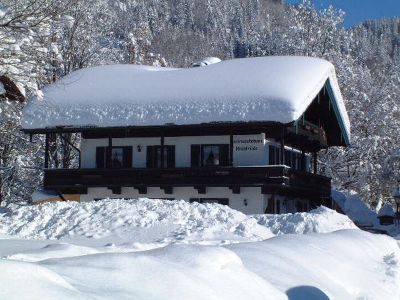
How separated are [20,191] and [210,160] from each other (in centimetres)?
1472

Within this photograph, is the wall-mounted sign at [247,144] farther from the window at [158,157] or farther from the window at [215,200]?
the window at [158,157]

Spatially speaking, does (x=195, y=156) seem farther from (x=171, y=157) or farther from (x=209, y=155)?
(x=171, y=157)

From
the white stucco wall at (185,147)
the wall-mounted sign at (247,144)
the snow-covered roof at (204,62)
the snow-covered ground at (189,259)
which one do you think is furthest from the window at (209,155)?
the snow-covered ground at (189,259)

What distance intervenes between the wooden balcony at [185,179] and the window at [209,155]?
5.29 ft

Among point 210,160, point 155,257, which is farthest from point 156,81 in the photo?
point 155,257

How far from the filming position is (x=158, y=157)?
32906mm

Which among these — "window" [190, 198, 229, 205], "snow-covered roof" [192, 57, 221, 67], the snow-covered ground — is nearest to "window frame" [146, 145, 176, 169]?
"window" [190, 198, 229, 205]

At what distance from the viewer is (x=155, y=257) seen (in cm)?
728

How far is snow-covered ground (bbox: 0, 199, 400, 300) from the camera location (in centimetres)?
606

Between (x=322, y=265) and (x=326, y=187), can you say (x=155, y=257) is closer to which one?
(x=322, y=265)

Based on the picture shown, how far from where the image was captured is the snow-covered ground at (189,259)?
606 centimetres

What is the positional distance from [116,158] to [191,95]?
5422 millimetres

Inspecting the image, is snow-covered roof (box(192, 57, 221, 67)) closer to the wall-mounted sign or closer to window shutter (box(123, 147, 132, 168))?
window shutter (box(123, 147, 132, 168))

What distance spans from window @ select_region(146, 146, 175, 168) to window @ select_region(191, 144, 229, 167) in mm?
1122
